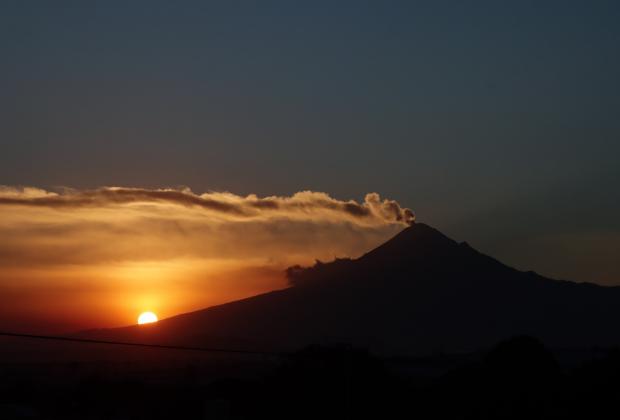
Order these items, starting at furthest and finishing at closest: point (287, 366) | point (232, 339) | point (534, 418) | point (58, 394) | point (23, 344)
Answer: point (232, 339) → point (23, 344) → point (58, 394) → point (287, 366) → point (534, 418)

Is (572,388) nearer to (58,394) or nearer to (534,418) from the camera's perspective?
(534,418)

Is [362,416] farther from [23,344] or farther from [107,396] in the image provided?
[23,344]

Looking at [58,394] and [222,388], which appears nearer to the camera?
[222,388]

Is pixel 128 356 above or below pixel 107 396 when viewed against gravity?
above

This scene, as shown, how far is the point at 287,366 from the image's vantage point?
4628 cm

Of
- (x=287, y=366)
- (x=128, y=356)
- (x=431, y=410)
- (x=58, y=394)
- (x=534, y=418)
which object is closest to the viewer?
(x=534, y=418)

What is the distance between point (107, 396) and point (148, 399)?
102 inches

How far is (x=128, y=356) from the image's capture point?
5399 inches

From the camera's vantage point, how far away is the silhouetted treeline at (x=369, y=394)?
3469cm

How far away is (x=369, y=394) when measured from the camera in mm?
43875

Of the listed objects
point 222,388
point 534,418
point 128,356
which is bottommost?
point 534,418

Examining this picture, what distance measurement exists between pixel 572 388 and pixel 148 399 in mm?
23713

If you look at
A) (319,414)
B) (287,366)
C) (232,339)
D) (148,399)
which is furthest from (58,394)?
(232,339)

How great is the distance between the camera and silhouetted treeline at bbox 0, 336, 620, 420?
34688 mm
